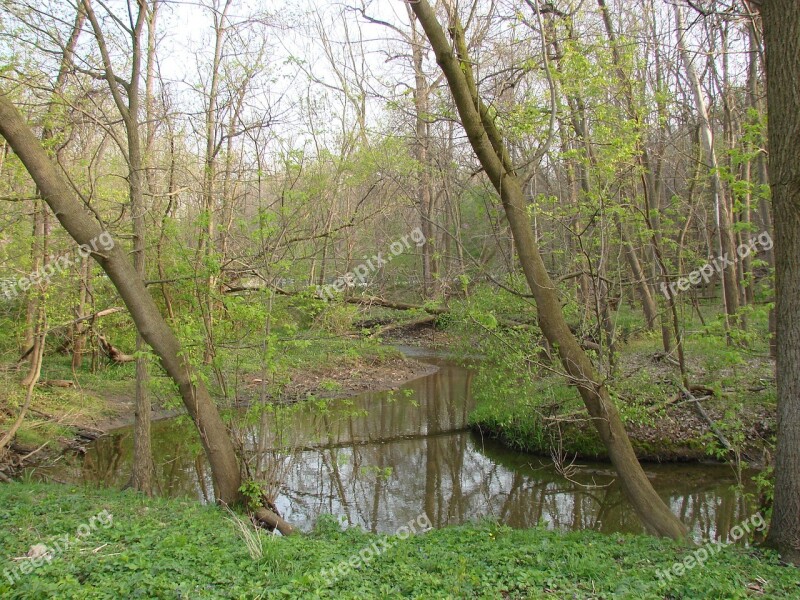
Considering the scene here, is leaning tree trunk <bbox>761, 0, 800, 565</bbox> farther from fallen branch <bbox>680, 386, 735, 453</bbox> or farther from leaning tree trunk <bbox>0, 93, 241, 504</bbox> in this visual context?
leaning tree trunk <bbox>0, 93, 241, 504</bbox>

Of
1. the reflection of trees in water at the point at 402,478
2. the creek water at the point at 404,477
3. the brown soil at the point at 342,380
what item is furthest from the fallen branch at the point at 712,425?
the brown soil at the point at 342,380

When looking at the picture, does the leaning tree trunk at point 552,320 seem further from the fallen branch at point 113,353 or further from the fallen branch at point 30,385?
the fallen branch at point 113,353

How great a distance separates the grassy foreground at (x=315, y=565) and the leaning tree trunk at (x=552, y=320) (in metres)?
0.74

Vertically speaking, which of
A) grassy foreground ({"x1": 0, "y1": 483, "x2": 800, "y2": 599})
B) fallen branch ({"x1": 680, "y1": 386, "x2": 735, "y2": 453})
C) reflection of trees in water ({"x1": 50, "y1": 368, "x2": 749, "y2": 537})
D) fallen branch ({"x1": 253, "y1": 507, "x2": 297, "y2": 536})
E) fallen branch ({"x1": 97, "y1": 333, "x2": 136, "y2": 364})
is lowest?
reflection of trees in water ({"x1": 50, "y1": 368, "x2": 749, "y2": 537})

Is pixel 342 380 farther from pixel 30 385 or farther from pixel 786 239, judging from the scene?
pixel 786 239

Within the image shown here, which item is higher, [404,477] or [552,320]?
[552,320]

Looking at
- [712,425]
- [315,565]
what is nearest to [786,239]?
[712,425]

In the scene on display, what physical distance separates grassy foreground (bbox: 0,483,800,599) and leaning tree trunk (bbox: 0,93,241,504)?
3.79 ft

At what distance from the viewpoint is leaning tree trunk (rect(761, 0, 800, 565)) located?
434cm

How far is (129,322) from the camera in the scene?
13766 millimetres

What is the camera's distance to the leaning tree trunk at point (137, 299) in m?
5.64

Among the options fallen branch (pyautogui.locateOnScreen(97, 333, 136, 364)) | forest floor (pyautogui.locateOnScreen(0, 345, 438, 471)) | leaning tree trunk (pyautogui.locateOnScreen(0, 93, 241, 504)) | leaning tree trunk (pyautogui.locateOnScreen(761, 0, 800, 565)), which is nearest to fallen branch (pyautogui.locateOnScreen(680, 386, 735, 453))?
leaning tree trunk (pyautogui.locateOnScreen(761, 0, 800, 565))

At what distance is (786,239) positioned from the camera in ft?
14.7

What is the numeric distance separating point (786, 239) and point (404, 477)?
7407mm
